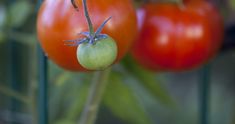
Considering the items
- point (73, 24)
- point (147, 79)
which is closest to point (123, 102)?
point (147, 79)

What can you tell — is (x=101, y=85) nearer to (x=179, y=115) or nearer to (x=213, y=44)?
(x=213, y=44)

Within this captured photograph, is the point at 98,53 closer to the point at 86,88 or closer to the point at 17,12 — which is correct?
the point at 86,88

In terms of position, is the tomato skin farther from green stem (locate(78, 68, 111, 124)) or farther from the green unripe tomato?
the green unripe tomato

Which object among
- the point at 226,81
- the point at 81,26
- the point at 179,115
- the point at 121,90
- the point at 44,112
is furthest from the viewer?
the point at 226,81

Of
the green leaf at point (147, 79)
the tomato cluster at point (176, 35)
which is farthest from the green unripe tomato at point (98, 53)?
the green leaf at point (147, 79)

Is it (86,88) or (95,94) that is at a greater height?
(95,94)

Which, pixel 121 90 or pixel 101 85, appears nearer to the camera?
pixel 101 85

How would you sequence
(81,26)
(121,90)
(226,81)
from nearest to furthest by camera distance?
(81,26), (121,90), (226,81)

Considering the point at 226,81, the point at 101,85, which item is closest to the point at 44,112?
the point at 101,85

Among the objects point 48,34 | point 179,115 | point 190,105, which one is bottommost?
point 190,105
